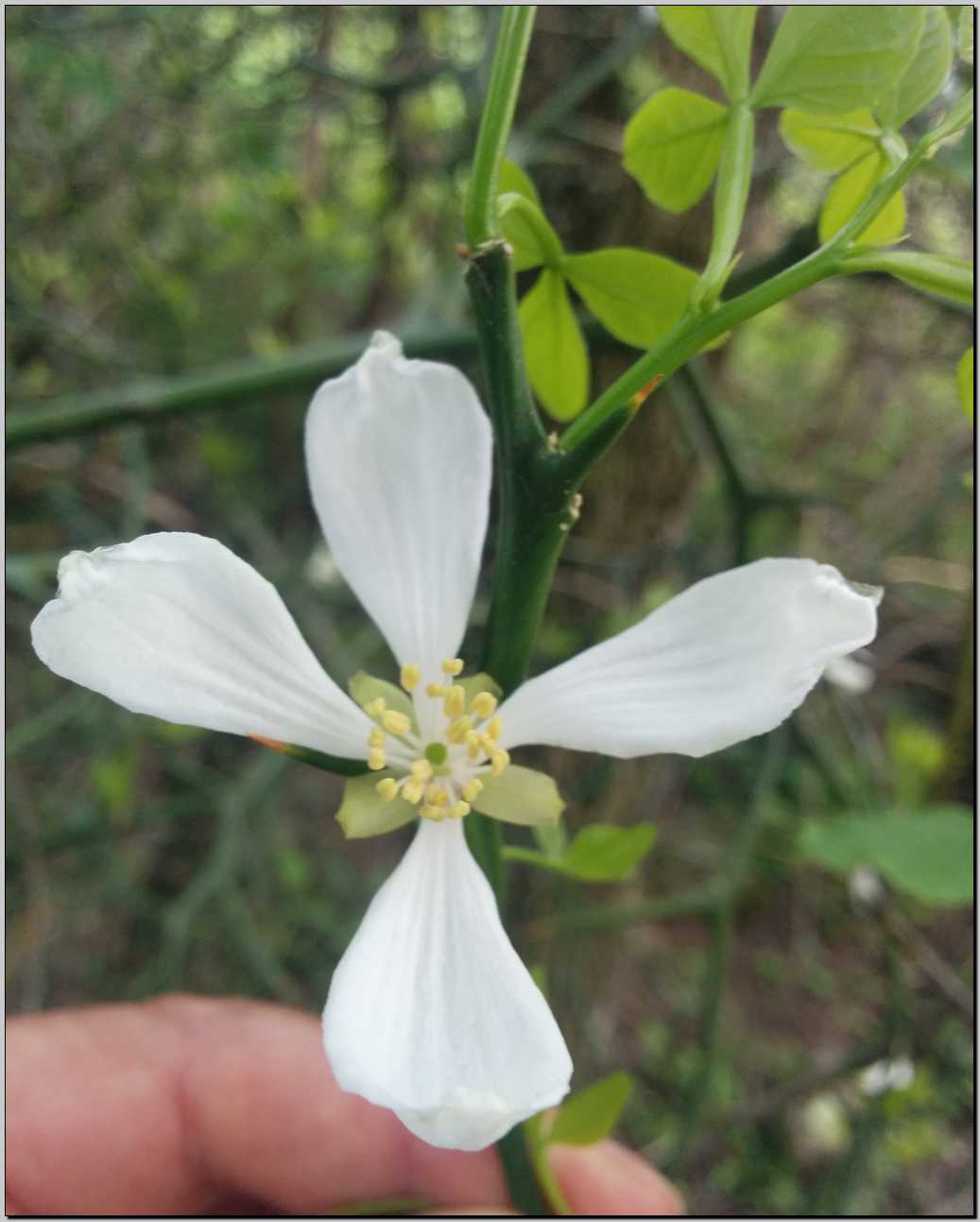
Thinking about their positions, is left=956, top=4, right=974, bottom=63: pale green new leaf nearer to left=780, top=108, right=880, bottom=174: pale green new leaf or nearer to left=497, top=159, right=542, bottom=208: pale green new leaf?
left=780, top=108, right=880, bottom=174: pale green new leaf

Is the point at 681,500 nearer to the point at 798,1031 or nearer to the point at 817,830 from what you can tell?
the point at 817,830

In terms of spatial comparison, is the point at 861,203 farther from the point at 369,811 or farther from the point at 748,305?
the point at 369,811

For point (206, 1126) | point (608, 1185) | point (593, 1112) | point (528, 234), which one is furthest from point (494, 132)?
point (206, 1126)

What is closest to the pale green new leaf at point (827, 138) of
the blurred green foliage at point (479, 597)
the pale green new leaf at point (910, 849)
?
the blurred green foliage at point (479, 597)

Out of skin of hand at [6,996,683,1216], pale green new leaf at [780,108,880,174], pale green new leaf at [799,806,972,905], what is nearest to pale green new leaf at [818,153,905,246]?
pale green new leaf at [780,108,880,174]

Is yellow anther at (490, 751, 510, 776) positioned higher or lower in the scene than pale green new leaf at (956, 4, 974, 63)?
lower

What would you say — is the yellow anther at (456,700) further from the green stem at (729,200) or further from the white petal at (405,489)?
the green stem at (729,200)
